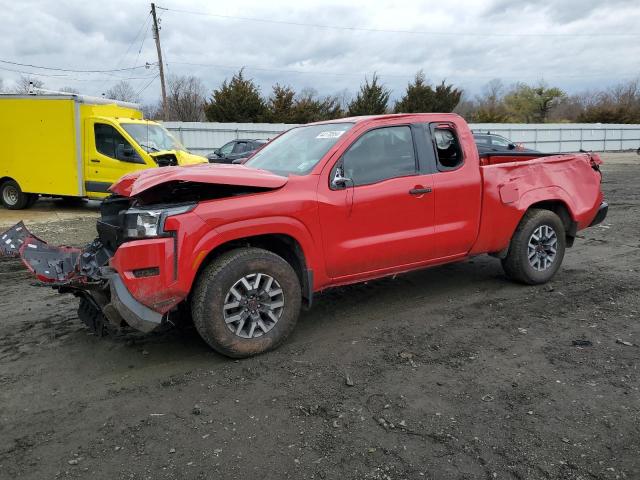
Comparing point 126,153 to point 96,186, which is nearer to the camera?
point 126,153

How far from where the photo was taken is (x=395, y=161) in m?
4.83

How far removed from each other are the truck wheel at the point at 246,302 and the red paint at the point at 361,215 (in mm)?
156

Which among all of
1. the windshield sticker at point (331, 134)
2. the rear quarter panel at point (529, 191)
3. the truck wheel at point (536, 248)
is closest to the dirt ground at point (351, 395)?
the truck wheel at point (536, 248)

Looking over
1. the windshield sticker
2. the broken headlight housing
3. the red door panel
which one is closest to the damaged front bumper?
the broken headlight housing

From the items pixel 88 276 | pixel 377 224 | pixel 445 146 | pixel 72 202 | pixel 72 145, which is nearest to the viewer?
pixel 88 276

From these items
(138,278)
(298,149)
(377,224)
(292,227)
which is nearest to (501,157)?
(377,224)

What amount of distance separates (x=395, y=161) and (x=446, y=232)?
866 millimetres

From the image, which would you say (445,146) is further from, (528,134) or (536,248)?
(528,134)

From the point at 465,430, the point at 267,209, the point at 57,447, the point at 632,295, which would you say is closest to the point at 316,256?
the point at 267,209

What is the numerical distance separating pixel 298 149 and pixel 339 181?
0.78m

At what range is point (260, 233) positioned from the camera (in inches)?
160

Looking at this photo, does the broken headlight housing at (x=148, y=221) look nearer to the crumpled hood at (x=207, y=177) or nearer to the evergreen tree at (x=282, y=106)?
the crumpled hood at (x=207, y=177)

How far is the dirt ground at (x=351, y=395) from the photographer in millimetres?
2844

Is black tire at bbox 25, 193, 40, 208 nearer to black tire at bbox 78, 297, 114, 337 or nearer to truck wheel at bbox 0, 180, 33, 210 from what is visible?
truck wheel at bbox 0, 180, 33, 210
